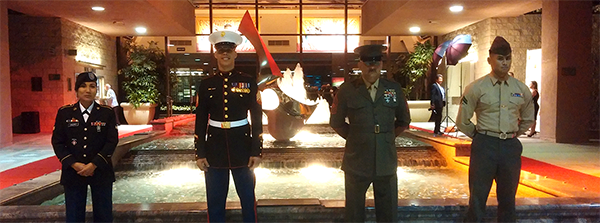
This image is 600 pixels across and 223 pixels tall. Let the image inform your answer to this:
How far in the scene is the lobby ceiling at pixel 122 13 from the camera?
8352 mm

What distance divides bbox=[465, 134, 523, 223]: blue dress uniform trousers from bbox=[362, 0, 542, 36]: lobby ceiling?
22.3 feet

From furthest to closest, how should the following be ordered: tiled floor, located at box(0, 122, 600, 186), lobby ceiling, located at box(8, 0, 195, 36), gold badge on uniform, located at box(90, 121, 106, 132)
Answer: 1. lobby ceiling, located at box(8, 0, 195, 36)
2. tiled floor, located at box(0, 122, 600, 186)
3. gold badge on uniform, located at box(90, 121, 106, 132)

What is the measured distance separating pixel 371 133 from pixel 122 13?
8.72 meters

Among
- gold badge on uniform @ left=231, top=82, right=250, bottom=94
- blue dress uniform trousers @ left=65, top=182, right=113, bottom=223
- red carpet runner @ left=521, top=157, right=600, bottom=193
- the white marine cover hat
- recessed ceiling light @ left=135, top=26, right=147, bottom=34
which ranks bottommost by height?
red carpet runner @ left=521, top=157, right=600, bottom=193

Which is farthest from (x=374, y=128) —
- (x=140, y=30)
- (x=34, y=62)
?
(x=140, y=30)

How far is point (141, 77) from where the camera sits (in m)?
12.4

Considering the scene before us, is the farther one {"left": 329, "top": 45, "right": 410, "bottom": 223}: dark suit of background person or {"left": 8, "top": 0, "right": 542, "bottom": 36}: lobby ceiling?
{"left": 8, "top": 0, "right": 542, "bottom": 36}: lobby ceiling

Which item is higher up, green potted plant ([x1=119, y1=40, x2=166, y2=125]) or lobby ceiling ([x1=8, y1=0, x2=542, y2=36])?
lobby ceiling ([x1=8, y1=0, x2=542, y2=36])

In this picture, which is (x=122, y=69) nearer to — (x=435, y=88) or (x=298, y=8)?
(x=298, y=8)

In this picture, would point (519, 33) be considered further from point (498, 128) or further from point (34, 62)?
point (34, 62)

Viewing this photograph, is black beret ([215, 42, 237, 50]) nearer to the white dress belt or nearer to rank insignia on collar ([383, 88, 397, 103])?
the white dress belt

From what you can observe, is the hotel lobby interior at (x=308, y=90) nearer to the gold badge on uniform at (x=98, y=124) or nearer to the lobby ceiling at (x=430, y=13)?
the lobby ceiling at (x=430, y=13)

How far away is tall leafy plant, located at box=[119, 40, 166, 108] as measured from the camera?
12320 millimetres

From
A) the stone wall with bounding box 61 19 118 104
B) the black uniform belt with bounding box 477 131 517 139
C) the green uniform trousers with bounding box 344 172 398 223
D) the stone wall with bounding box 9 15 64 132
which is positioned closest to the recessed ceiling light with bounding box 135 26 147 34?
the stone wall with bounding box 61 19 118 104
